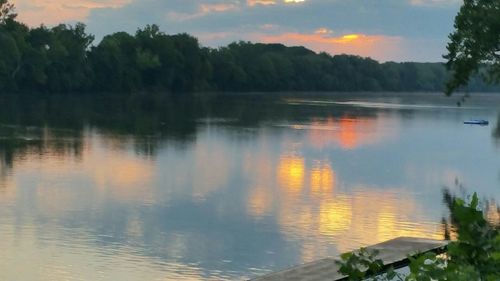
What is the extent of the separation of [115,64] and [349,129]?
63285mm

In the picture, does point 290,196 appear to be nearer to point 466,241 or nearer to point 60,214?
point 60,214

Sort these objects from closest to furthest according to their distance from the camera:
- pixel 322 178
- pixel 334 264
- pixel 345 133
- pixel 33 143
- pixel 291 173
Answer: pixel 334 264 → pixel 322 178 → pixel 291 173 → pixel 33 143 → pixel 345 133

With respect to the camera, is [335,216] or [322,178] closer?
[335,216]

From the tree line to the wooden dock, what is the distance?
8166 cm

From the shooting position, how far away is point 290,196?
25094mm

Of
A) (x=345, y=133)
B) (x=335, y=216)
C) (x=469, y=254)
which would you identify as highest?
(x=469, y=254)

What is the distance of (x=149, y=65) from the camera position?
12006 centimetres

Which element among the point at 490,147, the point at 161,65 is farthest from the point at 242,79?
the point at 490,147

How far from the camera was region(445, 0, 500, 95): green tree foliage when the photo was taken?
33562mm

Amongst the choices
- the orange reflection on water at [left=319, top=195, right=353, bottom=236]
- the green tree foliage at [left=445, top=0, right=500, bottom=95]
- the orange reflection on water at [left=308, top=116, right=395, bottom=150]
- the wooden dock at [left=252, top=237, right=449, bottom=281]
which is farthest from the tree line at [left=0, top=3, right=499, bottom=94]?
the wooden dock at [left=252, top=237, right=449, bottom=281]

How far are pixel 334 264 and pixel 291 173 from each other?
18.3 metres

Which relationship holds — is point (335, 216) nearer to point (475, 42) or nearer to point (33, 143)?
point (475, 42)

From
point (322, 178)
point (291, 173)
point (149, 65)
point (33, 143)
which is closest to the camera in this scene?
point (322, 178)

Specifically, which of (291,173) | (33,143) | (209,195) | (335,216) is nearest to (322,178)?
(291,173)
